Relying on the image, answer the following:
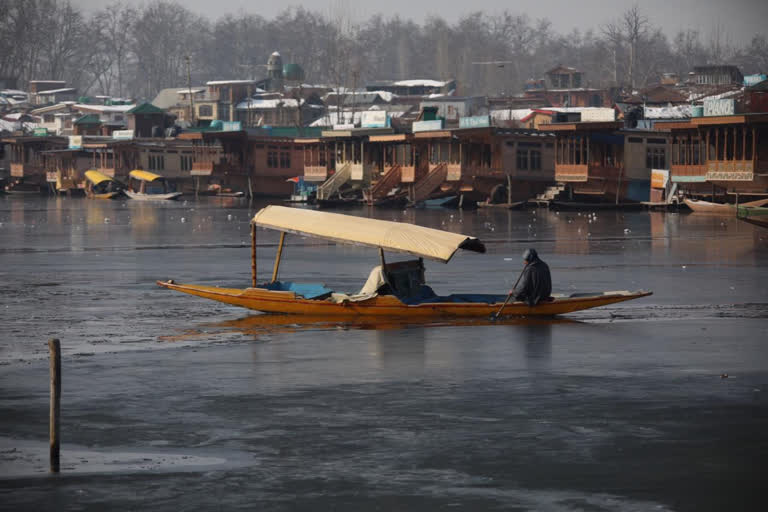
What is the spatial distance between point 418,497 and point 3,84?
7131 inches

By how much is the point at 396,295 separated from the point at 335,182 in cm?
6310

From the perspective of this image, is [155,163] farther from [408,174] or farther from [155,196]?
[408,174]

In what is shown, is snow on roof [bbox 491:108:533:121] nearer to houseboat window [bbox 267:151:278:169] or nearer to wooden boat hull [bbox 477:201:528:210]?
houseboat window [bbox 267:151:278:169]

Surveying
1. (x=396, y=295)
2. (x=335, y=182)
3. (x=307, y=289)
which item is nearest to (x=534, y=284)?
(x=396, y=295)

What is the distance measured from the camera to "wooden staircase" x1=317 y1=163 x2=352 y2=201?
80.4 meters

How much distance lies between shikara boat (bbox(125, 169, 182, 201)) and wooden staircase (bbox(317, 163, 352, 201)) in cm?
1253

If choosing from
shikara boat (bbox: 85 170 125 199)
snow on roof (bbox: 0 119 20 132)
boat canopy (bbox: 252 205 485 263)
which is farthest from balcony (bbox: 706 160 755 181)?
snow on roof (bbox: 0 119 20 132)

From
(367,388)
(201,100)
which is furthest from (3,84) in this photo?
(367,388)

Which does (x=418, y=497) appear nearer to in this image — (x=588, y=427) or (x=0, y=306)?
(x=588, y=427)

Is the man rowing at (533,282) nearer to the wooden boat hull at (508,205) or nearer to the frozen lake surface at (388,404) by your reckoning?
the frozen lake surface at (388,404)

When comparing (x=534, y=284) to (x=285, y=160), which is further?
(x=285, y=160)

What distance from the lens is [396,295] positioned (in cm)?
2114

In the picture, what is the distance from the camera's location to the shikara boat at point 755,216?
41.5m

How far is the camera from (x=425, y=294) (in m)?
21.7
